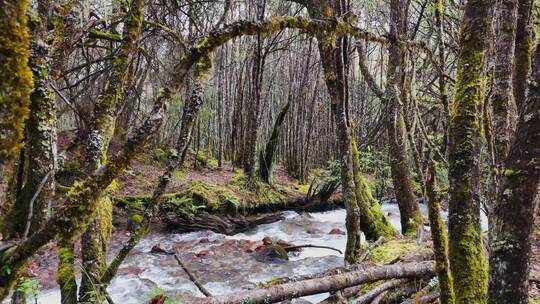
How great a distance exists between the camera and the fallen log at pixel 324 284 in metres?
2.75

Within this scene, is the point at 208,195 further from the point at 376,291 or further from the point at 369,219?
the point at 376,291

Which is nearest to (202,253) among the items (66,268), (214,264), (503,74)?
(214,264)

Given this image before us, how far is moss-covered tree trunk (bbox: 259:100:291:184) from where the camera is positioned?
38.4 ft

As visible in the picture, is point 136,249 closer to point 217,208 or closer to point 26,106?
point 217,208

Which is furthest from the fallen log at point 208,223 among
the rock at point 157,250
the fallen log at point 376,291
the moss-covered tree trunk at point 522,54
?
the moss-covered tree trunk at point 522,54

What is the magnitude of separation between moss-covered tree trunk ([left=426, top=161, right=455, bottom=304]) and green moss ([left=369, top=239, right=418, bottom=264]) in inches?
82.0

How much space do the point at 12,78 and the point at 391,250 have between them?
481cm

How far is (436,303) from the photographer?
3.26 m

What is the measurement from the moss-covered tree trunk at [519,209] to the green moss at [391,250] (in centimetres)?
272

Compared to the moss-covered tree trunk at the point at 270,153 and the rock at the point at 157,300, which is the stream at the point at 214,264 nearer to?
the rock at the point at 157,300

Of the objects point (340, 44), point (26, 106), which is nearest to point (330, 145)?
point (340, 44)

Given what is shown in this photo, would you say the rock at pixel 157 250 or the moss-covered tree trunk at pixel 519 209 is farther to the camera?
the rock at pixel 157 250

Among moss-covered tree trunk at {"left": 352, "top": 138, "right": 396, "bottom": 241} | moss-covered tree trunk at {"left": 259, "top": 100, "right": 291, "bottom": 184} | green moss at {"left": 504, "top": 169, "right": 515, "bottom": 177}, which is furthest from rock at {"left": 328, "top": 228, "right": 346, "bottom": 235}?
green moss at {"left": 504, "top": 169, "right": 515, "bottom": 177}

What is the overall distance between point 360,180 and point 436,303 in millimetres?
3224
